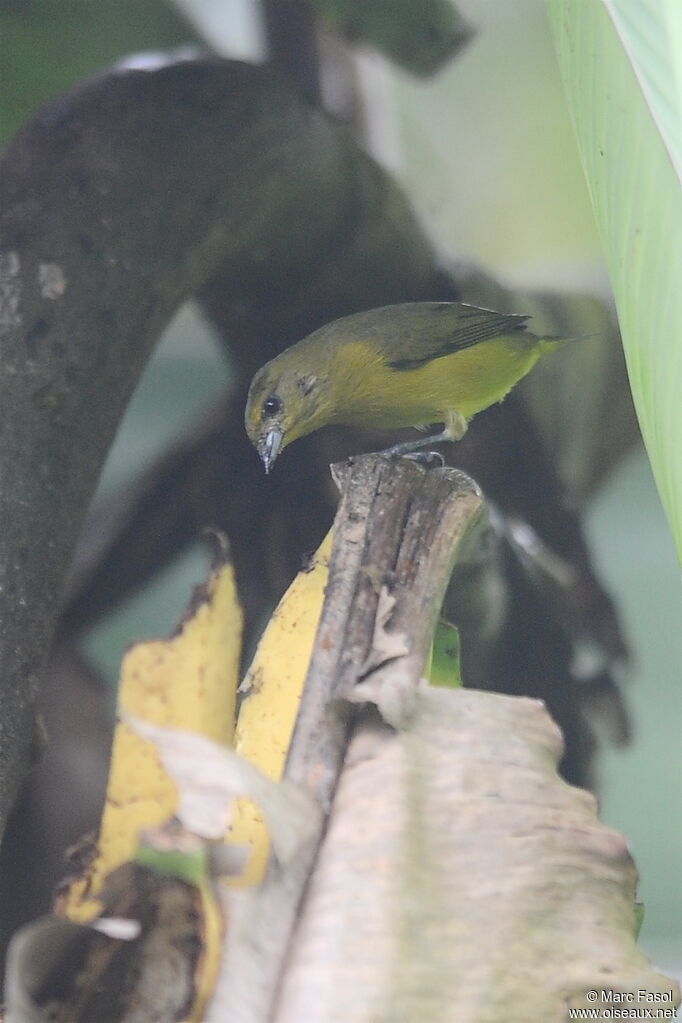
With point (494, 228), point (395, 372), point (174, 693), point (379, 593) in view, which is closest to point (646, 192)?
point (379, 593)

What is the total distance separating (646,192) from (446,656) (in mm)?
396

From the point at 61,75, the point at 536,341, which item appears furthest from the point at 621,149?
the point at 61,75

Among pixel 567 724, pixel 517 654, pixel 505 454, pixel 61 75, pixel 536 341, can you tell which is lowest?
pixel 567 724

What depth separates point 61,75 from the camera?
1322 millimetres

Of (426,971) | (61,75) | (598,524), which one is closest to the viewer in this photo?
(426,971)

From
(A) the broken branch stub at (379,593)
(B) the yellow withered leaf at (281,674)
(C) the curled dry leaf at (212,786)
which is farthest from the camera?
(B) the yellow withered leaf at (281,674)

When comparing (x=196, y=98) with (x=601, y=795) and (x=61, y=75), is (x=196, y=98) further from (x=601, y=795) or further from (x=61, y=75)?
(x=601, y=795)

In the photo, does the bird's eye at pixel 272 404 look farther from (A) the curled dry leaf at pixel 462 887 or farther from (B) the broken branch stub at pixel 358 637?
(A) the curled dry leaf at pixel 462 887

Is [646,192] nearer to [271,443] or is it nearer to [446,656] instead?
[446,656]

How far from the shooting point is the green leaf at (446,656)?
2.50ft

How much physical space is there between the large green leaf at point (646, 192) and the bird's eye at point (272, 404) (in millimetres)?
534

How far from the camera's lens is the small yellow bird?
3.49ft

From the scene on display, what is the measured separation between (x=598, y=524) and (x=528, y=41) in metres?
0.76

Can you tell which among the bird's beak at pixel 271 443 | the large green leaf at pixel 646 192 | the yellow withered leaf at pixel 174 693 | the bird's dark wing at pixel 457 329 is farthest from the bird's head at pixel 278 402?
the large green leaf at pixel 646 192
